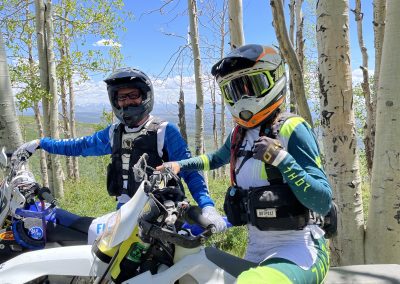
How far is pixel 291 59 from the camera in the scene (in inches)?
218

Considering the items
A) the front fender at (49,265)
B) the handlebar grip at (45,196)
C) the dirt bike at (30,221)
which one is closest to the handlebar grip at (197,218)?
the front fender at (49,265)

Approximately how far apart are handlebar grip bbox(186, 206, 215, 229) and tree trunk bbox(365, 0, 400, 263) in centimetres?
220

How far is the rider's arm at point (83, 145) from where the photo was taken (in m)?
4.04

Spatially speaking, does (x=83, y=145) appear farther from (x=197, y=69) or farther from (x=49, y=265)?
(x=197, y=69)

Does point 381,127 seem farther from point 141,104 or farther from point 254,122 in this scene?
point 141,104

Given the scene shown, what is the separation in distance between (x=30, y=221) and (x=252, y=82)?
221 centimetres

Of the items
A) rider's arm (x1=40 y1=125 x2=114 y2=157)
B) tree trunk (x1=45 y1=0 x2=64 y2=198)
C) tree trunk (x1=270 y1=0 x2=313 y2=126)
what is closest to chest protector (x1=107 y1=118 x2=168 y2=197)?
rider's arm (x1=40 y1=125 x2=114 y2=157)

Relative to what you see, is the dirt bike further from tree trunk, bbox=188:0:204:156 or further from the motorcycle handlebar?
tree trunk, bbox=188:0:204:156

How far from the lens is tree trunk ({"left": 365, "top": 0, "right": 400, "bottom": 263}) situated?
11.5ft

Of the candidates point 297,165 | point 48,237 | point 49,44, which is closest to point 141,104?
point 48,237

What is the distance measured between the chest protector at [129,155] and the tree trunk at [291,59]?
2.48 m

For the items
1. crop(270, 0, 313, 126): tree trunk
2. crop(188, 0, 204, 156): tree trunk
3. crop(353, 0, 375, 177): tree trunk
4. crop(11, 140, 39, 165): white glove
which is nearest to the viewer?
crop(11, 140, 39, 165): white glove

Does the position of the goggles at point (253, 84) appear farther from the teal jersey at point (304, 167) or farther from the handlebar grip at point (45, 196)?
the handlebar grip at point (45, 196)

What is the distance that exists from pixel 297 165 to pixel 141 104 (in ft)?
6.58
